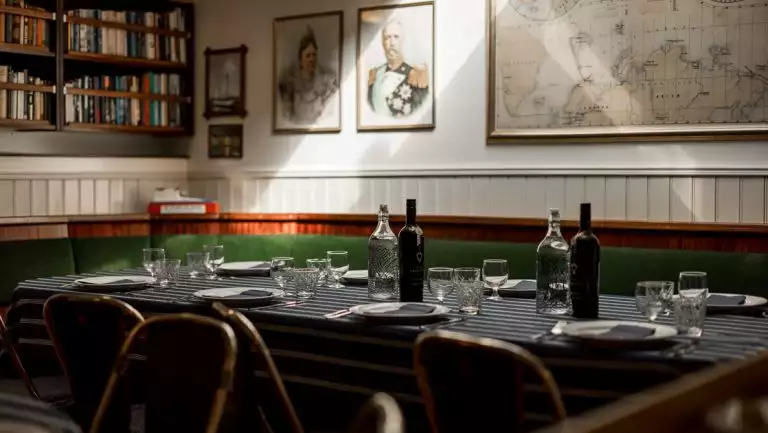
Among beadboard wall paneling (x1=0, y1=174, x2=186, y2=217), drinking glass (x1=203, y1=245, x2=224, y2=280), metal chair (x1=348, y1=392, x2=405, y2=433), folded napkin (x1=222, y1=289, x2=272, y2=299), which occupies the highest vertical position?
beadboard wall paneling (x1=0, y1=174, x2=186, y2=217)

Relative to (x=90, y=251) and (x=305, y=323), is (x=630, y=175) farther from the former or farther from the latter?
(x=90, y=251)

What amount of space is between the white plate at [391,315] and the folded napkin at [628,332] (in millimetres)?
457

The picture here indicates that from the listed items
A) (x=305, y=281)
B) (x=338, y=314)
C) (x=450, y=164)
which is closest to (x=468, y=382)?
(x=338, y=314)

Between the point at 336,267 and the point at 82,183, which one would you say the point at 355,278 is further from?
the point at 82,183

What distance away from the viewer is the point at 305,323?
2500mm

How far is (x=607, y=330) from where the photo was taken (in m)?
2.19

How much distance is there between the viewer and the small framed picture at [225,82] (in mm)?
5578

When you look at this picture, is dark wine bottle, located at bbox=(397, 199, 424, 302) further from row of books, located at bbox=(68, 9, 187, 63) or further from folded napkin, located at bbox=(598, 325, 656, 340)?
row of books, located at bbox=(68, 9, 187, 63)

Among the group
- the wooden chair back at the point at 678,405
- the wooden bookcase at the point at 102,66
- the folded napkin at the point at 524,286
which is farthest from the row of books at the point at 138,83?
the wooden chair back at the point at 678,405

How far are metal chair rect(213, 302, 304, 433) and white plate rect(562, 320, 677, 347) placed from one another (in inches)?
26.5

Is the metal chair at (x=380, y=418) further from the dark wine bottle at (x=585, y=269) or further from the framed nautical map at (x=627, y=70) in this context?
the framed nautical map at (x=627, y=70)

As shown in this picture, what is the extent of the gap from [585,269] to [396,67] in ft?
9.06

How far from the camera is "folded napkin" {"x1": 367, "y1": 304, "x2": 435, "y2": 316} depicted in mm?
2428

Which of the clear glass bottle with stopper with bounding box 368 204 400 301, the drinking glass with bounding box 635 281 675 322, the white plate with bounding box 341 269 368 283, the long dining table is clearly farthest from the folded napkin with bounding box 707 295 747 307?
the white plate with bounding box 341 269 368 283
